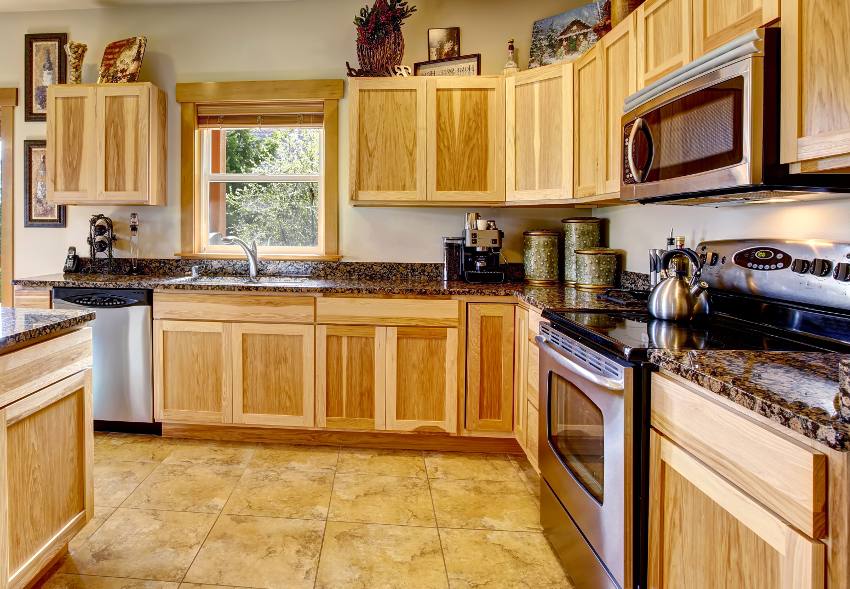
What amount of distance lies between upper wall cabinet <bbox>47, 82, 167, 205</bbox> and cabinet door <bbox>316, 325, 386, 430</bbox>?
1.55m

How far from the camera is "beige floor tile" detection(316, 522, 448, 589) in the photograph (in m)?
1.81

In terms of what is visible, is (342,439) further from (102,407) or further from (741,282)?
(741,282)

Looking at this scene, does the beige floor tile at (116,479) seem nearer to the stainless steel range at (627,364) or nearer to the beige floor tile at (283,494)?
the beige floor tile at (283,494)

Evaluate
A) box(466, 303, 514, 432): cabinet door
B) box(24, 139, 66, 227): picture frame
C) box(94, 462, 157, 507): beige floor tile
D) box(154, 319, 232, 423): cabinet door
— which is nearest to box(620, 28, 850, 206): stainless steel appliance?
box(466, 303, 514, 432): cabinet door

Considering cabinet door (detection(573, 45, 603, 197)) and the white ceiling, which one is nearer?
cabinet door (detection(573, 45, 603, 197))

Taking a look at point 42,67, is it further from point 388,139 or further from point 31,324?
point 31,324

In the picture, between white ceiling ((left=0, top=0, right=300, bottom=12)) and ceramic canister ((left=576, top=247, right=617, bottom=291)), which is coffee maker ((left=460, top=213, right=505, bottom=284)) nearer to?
ceramic canister ((left=576, top=247, right=617, bottom=291))

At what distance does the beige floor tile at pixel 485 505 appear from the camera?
221 centimetres

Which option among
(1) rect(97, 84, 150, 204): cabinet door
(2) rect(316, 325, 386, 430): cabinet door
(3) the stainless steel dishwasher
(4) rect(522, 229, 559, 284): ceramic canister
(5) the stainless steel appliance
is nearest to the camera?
(5) the stainless steel appliance

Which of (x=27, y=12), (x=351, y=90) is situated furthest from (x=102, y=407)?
(x=27, y=12)

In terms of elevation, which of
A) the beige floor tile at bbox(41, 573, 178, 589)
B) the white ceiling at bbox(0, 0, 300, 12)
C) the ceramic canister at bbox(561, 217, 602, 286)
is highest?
the white ceiling at bbox(0, 0, 300, 12)

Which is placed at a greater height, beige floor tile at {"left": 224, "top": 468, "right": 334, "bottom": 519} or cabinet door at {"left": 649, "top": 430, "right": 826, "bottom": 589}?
cabinet door at {"left": 649, "top": 430, "right": 826, "bottom": 589}

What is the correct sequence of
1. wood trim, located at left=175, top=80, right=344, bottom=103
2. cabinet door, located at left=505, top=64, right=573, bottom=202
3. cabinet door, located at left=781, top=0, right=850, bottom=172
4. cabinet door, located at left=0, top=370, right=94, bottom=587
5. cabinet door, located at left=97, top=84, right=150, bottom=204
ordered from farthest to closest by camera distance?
wood trim, located at left=175, top=80, right=344, bottom=103, cabinet door, located at left=97, top=84, right=150, bottom=204, cabinet door, located at left=505, top=64, right=573, bottom=202, cabinet door, located at left=0, top=370, right=94, bottom=587, cabinet door, located at left=781, top=0, right=850, bottom=172

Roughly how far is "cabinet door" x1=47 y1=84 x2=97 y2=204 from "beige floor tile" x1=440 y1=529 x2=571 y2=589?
118 inches
